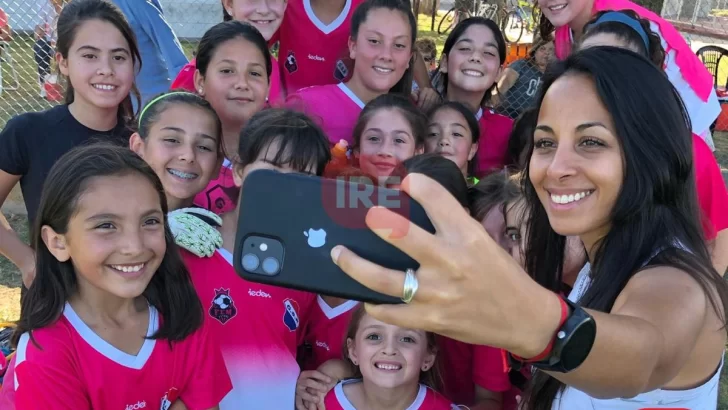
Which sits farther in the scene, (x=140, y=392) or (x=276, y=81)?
(x=276, y=81)

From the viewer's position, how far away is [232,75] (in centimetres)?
271

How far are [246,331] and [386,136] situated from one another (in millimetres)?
1088

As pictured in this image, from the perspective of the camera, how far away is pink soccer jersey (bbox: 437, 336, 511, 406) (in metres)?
2.09

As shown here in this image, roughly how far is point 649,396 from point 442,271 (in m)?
0.69

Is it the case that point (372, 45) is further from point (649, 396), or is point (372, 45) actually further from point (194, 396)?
point (649, 396)

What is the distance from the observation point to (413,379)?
78.7 inches

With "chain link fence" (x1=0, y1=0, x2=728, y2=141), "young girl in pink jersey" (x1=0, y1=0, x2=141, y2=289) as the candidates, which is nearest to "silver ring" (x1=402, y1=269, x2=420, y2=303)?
"young girl in pink jersey" (x1=0, y1=0, x2=141, y2=289)

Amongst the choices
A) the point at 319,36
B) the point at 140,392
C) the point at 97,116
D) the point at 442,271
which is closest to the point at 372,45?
the point at 319,36

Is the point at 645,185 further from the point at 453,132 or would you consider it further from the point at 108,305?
the point at 453,132

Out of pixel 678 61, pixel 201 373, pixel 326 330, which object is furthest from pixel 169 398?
pixel 678 61

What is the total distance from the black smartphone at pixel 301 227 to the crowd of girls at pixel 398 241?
0.11 meters

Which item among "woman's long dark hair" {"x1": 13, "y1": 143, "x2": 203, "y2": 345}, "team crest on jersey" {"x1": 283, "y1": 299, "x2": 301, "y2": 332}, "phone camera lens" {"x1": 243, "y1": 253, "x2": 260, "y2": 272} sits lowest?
"team crest on jersey" {"x1": 283, "y1": 299, "x2": 301, "y2": 332}

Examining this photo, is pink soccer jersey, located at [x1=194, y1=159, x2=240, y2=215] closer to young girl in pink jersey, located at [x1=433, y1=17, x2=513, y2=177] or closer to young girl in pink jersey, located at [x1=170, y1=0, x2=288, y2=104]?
young girl in pink jersey, located at [x1=170, y1=0, x2=288, y2=104]

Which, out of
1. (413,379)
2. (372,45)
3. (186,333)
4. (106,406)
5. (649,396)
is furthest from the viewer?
(372,45)
